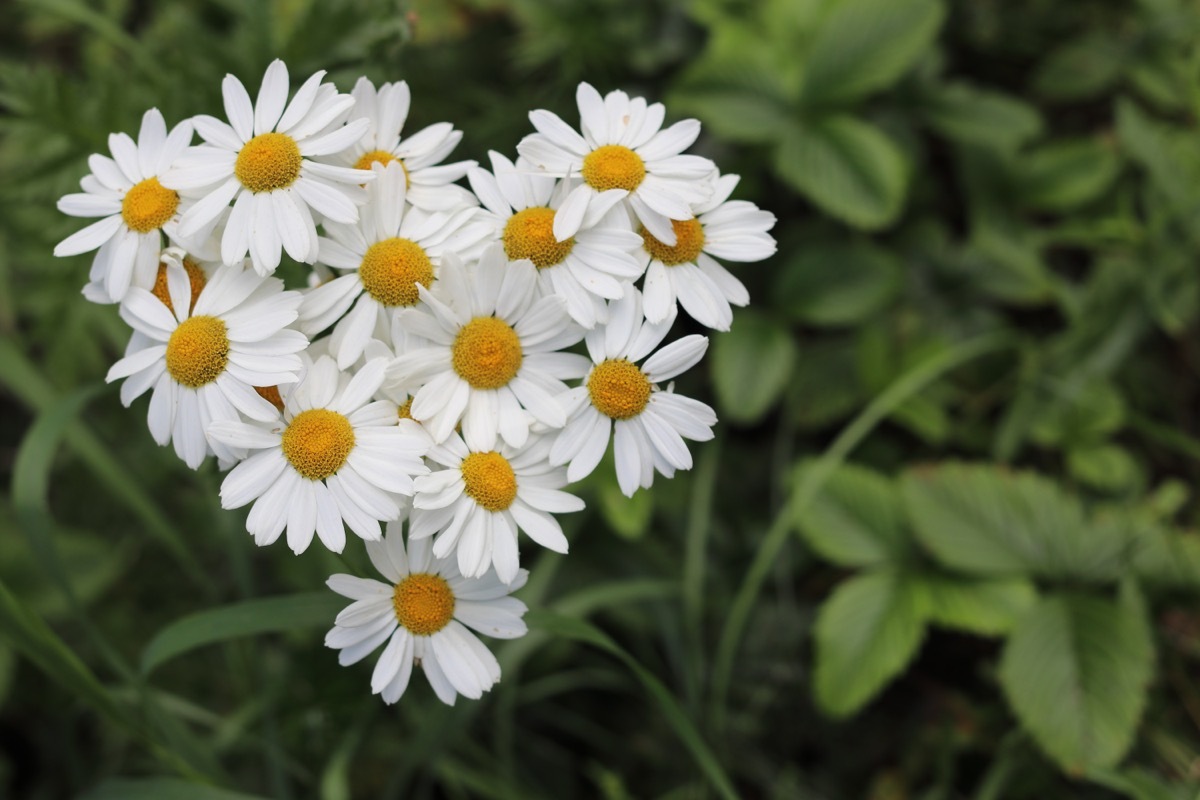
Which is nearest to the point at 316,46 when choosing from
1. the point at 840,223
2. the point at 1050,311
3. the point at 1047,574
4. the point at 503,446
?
the point at 503,446

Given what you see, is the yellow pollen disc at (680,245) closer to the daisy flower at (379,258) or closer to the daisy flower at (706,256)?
the daisy flower at (706,256)

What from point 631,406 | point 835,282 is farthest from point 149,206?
point 835,282

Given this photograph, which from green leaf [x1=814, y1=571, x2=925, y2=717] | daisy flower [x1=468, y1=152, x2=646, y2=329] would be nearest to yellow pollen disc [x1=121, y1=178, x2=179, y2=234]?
daisy flower [x1=468, y1=152, x2=646, y2=329]

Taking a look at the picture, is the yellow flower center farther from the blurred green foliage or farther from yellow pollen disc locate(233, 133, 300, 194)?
the blurred green foliage

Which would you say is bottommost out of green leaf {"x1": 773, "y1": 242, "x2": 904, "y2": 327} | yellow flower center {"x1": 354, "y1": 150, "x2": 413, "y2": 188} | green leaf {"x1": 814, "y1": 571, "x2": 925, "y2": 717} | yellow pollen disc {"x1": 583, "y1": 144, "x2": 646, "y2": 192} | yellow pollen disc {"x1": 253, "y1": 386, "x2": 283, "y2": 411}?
green leaf {"x1": 814, "y1": 571, "x2": 925, "y2": 717}

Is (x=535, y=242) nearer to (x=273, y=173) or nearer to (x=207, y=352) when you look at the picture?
(x=273, y=173)
